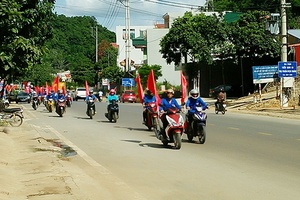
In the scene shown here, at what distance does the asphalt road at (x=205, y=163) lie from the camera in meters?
8.56

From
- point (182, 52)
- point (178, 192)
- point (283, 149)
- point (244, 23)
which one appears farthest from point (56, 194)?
point (182, 52)

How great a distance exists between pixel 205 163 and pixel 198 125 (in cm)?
351

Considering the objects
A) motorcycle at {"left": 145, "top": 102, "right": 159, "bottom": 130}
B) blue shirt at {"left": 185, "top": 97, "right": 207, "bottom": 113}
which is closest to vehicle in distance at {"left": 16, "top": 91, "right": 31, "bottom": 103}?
motorcycle at {"left": 145, "top": 102, "right": 159, "bottom": 130}

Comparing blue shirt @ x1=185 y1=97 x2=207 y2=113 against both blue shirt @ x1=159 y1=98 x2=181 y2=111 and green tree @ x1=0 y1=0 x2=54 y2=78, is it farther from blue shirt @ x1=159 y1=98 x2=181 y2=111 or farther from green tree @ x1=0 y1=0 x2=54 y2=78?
green tree @ x1=0 y1=0 x2=54 y2=78

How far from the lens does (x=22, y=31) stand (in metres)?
16.6

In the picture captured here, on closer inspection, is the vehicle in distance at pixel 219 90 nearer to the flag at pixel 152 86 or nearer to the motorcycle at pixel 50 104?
the motorcycle at pixel 50 104

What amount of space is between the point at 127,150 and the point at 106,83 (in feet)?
215

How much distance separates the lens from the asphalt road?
8.56 meters

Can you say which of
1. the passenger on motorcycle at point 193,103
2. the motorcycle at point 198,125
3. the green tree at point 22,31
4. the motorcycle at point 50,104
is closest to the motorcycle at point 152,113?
the motorcycle at point 198,125

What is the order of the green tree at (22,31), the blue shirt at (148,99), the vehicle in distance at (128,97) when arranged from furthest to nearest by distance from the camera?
the vehicle in distance at (128,97), the blue shirt at (148,99), the green tree at (22,31)

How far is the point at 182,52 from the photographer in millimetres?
52656

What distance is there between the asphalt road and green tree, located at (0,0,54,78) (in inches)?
116

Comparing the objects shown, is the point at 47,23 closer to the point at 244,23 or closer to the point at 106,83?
the point at 244,23

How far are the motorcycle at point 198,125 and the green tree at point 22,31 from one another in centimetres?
492
